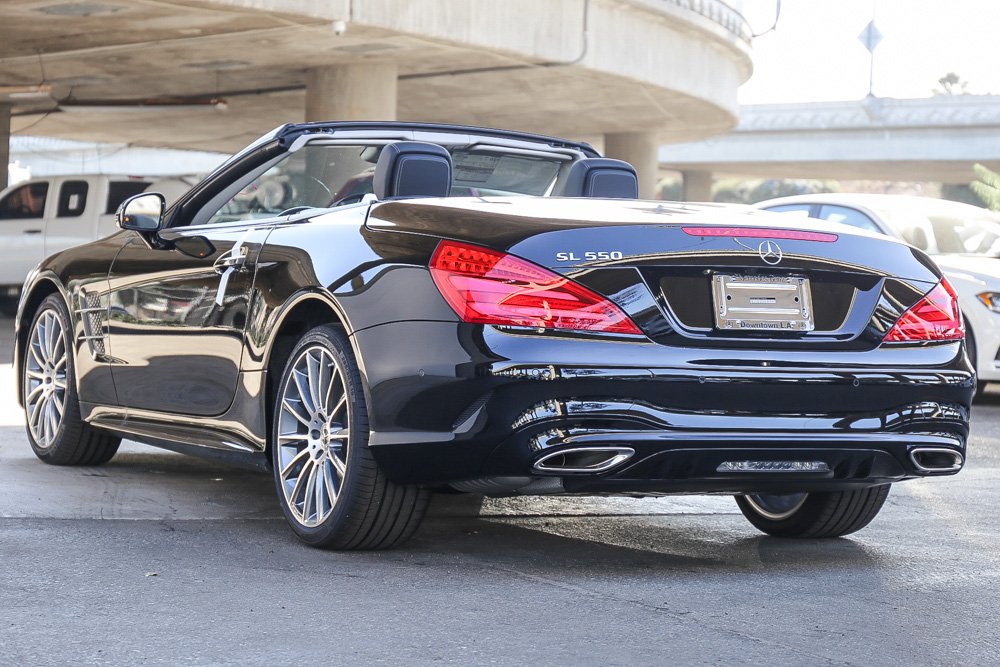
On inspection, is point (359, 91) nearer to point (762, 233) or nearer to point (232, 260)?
point (232, 260)

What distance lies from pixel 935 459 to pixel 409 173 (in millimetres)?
1953

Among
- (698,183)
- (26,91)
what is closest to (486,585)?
(26,91)

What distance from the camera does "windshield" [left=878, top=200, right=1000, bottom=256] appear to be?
40.0 feet

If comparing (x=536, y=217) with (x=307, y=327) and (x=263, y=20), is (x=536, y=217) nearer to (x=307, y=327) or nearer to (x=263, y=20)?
(x=307, y=327)

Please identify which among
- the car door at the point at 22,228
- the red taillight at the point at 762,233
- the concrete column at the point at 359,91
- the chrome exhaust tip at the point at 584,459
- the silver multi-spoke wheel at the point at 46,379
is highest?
the concrete column at the point at 359,91

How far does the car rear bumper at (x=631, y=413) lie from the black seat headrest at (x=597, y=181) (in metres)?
1.74

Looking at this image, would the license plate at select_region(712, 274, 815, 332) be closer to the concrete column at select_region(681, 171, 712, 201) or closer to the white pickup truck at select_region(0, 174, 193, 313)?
the white pickup truck at select_region(0, 174, 193, 313)

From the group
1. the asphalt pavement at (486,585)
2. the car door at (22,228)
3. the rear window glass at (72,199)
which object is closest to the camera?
the asphalt pavement at (486,585)

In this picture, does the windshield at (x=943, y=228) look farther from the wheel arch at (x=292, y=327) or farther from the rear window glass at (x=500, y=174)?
the wheel arch at (x=292, y=327)

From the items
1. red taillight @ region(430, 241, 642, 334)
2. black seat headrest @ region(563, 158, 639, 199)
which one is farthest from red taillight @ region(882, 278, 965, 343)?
black seat headrest @ region(563, 158, 639, 199)

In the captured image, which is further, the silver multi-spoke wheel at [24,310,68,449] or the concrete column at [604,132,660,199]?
the concrete column at [604,132,660,199]

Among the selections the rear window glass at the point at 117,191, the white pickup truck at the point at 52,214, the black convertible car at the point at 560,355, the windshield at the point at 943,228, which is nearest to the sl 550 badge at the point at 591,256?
the black convertible car at the point at 560,355

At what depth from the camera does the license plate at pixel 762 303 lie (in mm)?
4758

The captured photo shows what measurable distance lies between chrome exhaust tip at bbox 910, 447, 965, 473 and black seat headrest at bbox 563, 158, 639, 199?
1802 mm
